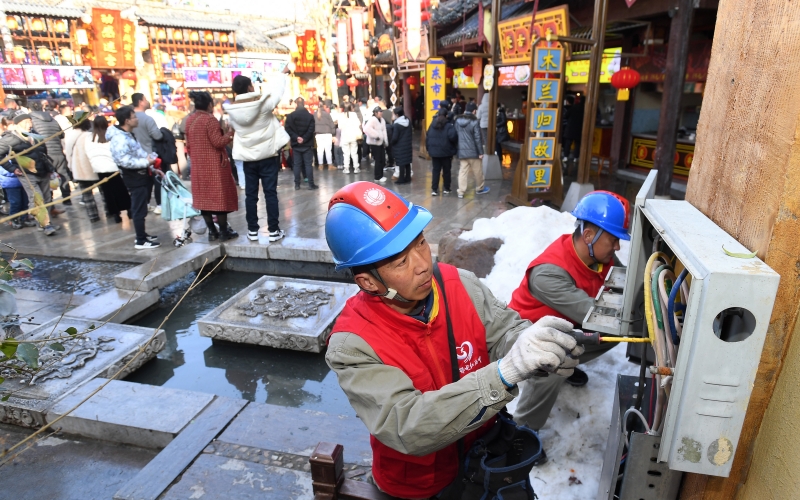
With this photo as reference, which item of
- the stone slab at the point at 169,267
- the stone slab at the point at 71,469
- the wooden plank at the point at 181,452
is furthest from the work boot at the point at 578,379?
the stone slab at the point at 169,267

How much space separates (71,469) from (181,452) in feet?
3.14

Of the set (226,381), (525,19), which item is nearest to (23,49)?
(525,19)

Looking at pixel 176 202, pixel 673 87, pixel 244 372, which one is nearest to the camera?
pixel 244 372

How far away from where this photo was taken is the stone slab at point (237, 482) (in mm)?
2775

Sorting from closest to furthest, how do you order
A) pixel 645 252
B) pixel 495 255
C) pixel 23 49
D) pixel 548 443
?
1. pixel 645 252
2. pixel 548 443
3. pixel 495 255
4. pixel 23 49

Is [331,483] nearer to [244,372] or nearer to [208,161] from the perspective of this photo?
[244,372]

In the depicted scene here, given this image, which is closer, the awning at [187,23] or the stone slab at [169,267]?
the stone slab at [169,267]

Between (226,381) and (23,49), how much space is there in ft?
83.2

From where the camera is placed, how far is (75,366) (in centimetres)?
418

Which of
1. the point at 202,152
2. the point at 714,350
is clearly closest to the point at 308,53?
the point at 202,152

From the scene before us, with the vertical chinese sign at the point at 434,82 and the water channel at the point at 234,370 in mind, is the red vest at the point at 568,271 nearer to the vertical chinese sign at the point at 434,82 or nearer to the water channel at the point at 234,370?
the water channel at the point at 234,370

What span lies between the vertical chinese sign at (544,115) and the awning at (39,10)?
973 inches

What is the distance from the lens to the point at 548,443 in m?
3.02

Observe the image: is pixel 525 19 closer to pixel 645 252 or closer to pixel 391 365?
pixel 645 252
